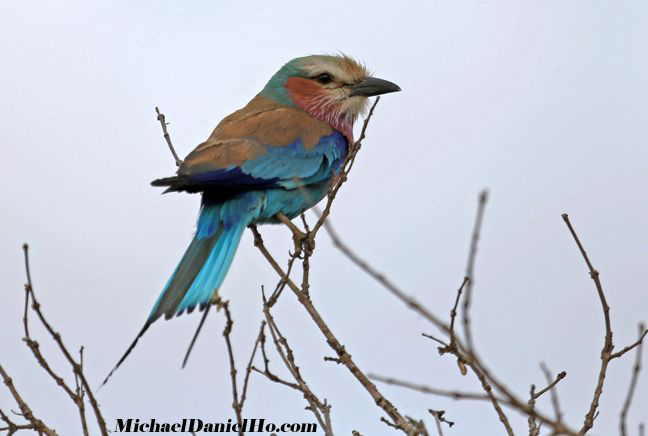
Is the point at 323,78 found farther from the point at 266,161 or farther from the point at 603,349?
the point at 603,349

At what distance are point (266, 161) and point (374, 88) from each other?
1.06m

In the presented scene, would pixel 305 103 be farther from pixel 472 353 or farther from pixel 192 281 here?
pixel 472 353

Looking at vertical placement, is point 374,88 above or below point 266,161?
above

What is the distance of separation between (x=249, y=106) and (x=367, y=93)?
68cm

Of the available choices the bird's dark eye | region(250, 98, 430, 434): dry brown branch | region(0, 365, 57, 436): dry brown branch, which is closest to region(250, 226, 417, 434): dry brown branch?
region(250, 98, 430, 434): dry brown branch

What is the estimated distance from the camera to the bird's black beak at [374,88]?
5.21 meters

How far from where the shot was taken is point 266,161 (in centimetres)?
446

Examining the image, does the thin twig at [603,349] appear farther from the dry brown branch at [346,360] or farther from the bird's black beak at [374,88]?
the bird's black beak at [374,88]

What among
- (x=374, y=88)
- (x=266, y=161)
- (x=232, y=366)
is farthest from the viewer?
(x=374, y=88)

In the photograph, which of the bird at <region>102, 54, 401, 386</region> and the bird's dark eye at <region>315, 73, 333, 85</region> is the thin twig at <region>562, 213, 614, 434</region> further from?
the bird's dark eye at <region>315, 73, 333, 85</region>

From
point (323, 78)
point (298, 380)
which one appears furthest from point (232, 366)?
point (323, 78)

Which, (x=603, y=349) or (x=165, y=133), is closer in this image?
(x=603, y=349)

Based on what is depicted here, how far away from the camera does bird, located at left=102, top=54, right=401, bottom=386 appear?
4.02 meters

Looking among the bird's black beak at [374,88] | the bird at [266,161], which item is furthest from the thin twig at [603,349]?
the bird's black beak at [374,88]
